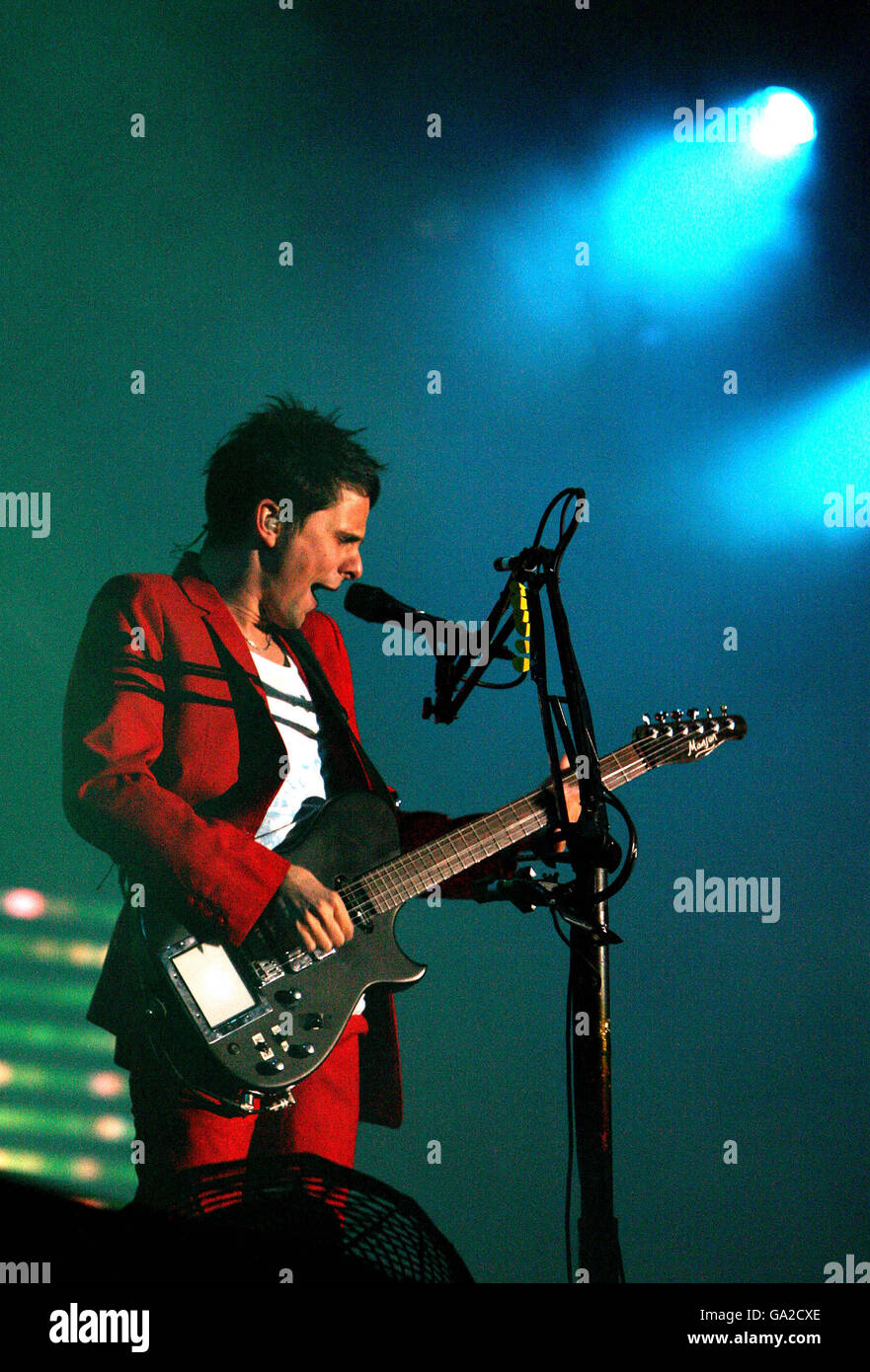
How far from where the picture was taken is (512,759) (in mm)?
2842

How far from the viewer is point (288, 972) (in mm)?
2043

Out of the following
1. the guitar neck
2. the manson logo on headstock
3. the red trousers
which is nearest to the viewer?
the red trousers

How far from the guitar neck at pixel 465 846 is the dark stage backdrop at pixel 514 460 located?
33 cm

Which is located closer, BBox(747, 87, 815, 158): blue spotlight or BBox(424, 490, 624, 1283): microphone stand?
BBox(424, 490, 624, 1283): microphone stand

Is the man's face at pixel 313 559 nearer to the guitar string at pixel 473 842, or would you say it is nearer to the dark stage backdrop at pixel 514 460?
the dark stage backdrop at pixel 514 460

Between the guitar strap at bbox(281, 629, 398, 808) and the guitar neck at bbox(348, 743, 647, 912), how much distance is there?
153mm

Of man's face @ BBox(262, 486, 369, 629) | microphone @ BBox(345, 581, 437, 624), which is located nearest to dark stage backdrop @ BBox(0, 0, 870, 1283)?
man's face @ BBox(262, 486, 369, 629)

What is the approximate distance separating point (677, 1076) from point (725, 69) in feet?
9.83

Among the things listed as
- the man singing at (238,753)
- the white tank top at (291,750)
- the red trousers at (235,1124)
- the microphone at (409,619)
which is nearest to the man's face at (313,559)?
the man singing at (238,753)

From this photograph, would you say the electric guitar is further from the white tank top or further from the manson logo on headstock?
the manson logo on headstock

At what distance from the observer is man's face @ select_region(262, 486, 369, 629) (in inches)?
96.6

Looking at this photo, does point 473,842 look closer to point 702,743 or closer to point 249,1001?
point 249,1001

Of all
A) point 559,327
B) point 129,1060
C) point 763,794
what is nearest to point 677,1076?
point 763,794

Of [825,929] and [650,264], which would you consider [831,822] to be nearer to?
[825,929]
